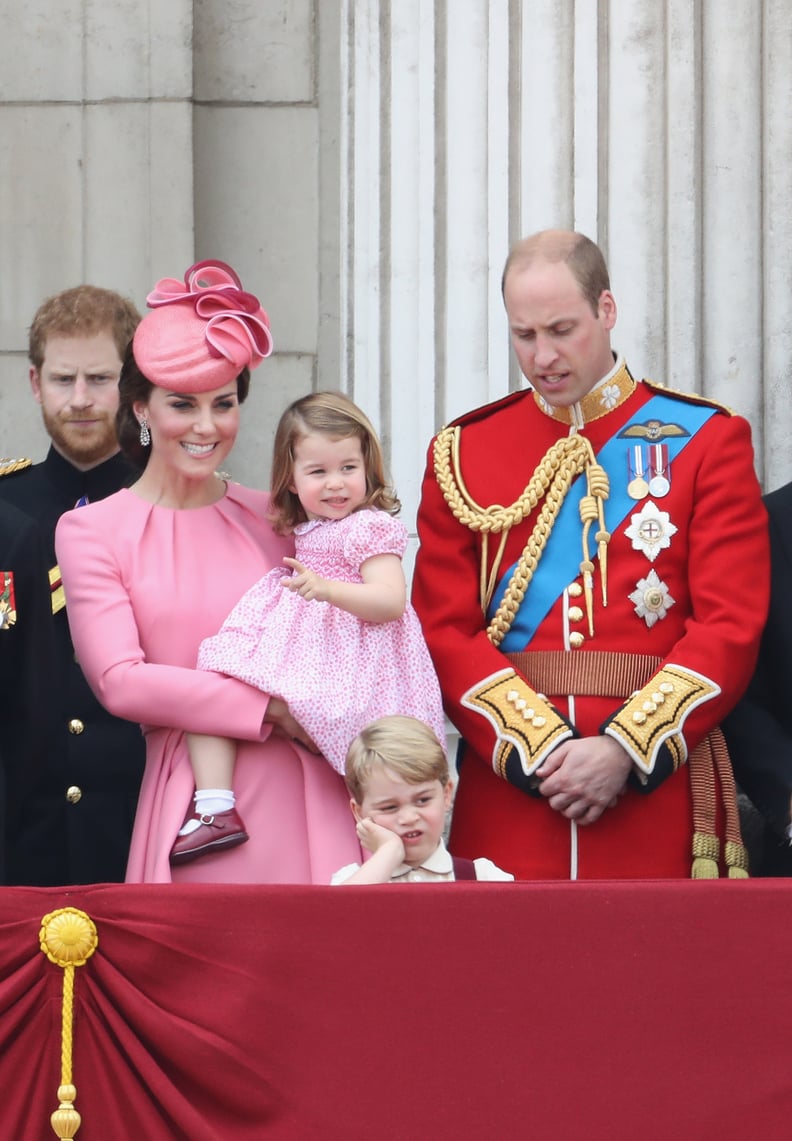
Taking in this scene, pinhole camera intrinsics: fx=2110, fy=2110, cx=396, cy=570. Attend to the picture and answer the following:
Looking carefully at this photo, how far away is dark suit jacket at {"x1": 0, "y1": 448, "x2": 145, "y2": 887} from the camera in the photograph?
406cm

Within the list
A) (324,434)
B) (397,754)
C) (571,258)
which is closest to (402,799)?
(397,754)

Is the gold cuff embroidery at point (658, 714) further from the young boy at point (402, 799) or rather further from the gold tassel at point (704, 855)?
the young boy at point (402, 799)

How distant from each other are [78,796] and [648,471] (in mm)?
1259

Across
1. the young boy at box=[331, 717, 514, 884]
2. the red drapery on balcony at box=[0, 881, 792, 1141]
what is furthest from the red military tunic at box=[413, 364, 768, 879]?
the red drapery on balcony at box=[0, 881, 792, 1141]

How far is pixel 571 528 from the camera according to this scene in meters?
3.92

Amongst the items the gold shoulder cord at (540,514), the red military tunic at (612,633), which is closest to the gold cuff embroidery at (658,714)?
the red military tunic at (612,633)

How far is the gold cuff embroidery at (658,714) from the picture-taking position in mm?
3648

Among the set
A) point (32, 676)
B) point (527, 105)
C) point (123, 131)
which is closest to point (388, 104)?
point (527, 105)

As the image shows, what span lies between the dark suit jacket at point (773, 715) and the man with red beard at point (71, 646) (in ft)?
3.82

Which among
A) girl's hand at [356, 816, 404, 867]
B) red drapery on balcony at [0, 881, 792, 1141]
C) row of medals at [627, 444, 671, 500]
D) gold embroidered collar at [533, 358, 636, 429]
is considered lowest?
red drapery on balcony at [0, 881, 792, 1141]

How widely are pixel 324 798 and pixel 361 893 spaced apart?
0.63 meters

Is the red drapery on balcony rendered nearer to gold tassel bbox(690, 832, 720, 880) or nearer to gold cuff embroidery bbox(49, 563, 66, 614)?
gold tassel bbox(690, 832, 720, 880)

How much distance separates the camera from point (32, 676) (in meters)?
3.77

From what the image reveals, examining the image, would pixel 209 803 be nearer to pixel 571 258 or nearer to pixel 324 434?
pixel 324 434
